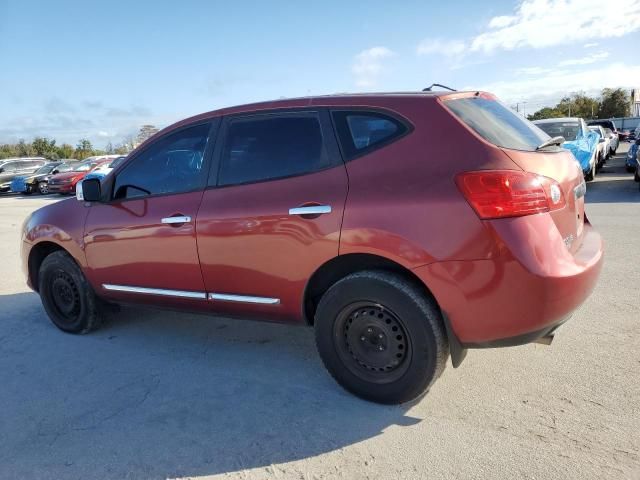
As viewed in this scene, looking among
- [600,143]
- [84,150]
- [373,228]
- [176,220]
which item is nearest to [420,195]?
[373,228]

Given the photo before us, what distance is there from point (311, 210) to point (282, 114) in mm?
789

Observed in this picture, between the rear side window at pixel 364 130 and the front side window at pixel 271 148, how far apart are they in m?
0.14

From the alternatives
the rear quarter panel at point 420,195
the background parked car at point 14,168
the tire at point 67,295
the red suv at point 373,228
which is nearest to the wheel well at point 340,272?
the red suv at point 373,228

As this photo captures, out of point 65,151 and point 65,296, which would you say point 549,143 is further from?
point 65,151

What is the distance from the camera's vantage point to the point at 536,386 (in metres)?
3.21

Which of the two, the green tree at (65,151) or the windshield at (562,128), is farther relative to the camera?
the green tree at (65,151)

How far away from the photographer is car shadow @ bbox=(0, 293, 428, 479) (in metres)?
2.76

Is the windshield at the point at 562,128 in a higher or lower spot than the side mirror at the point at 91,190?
higher

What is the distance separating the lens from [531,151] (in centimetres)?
297

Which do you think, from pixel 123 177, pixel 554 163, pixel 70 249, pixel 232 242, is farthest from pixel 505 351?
pixel 70 249

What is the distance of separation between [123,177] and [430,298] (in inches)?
108

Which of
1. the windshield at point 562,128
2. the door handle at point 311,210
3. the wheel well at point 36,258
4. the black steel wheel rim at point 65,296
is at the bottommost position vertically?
the black steel wheel rim at point 65,296

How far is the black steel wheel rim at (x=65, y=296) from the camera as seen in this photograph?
466 centimetres

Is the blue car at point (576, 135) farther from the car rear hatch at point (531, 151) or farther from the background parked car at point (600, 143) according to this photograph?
the car rear hatch at point (531, 151)
